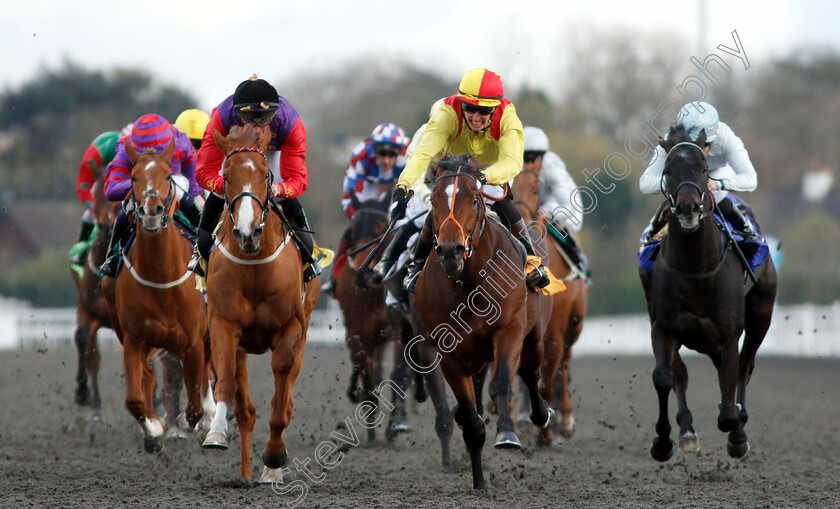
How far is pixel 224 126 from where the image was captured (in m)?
6.70

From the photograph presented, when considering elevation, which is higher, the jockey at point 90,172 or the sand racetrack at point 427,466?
the jockey at point 90,172

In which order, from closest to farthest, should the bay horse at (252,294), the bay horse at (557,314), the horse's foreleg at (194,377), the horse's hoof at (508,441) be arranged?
the horse's hoof at (508,441) → the bay horse at (252,294) → the horse's foreleg at (194,377) → the bay horse at (557,314)

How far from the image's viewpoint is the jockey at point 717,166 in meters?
7.29

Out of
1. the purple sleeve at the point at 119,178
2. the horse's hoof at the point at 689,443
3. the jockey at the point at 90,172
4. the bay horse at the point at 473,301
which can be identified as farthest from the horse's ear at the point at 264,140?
the horse's hoof at the point at 689,443

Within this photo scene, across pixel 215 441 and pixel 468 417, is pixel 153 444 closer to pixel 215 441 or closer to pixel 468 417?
pixel 215 441

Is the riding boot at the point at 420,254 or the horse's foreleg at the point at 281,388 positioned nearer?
the horse's foreleg at the point at 281,388

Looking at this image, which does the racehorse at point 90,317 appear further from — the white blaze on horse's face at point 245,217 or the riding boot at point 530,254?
the riding boot at point 530,254

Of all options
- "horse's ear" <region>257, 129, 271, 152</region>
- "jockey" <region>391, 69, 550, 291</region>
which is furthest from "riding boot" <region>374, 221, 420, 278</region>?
"horse's ear" <region>257, 129, 271, 152</region>

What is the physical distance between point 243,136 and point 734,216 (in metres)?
3.50

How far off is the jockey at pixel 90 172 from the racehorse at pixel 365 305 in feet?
7.22

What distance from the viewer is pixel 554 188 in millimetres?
9648

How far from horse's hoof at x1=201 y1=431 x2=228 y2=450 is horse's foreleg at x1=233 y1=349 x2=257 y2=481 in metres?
0.74

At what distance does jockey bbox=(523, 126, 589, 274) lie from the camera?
9188mm

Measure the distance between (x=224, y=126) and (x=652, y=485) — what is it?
3.49 m
